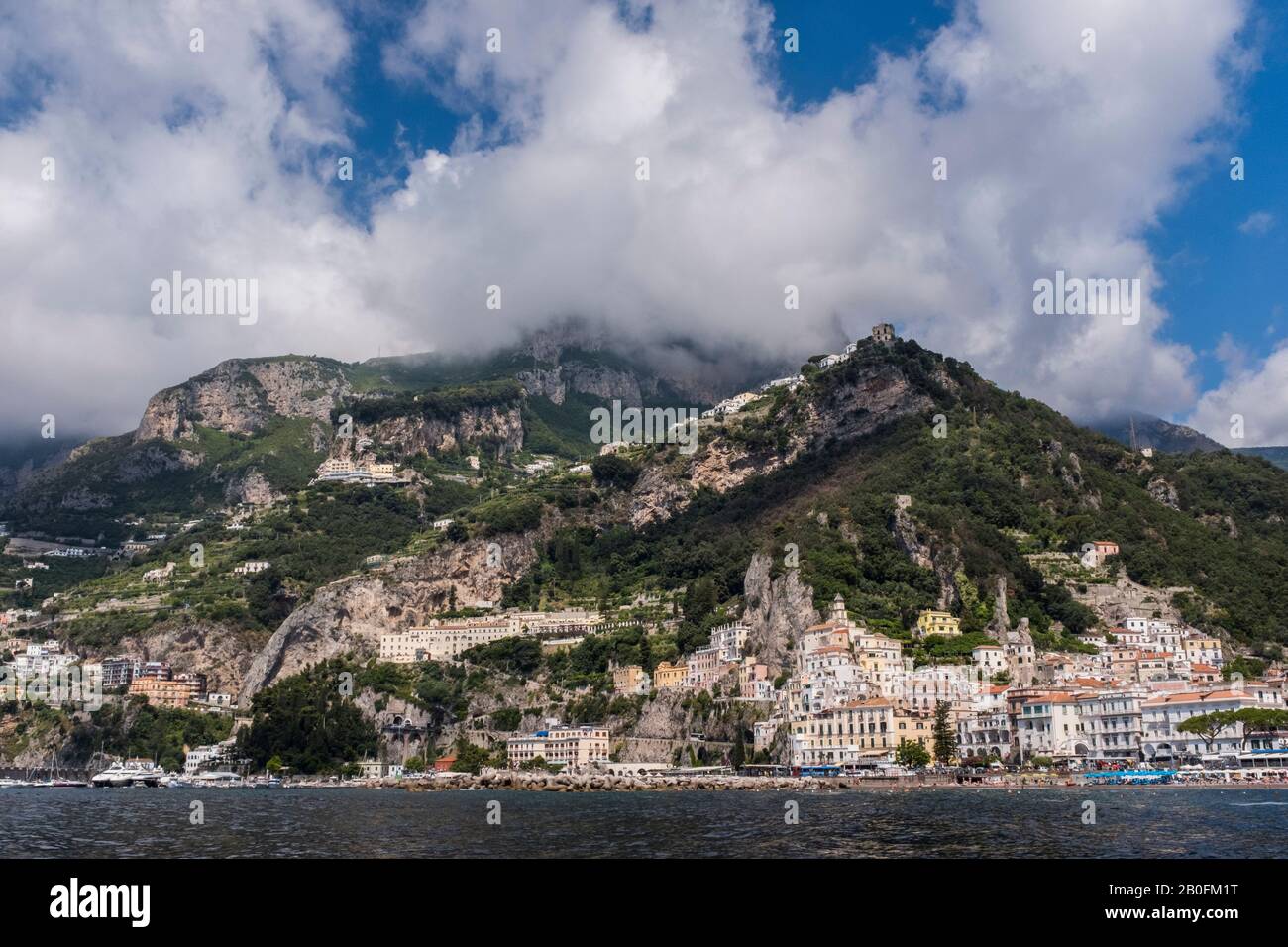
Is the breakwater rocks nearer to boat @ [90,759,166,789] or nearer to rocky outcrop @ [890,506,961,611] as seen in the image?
boat @ [90,759,166,789]

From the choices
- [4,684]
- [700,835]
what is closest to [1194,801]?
[700,835]

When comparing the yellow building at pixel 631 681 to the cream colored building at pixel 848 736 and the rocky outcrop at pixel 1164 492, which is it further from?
the rocky outcrop at pixel 1164 492

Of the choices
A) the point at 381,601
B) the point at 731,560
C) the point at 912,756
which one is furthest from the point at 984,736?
the point at 381,601

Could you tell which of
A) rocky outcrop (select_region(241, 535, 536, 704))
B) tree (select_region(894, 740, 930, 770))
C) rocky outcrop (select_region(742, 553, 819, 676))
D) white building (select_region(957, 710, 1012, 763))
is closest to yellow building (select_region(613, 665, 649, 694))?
rocky outcrop (select_region(742, 553, 819, 676))

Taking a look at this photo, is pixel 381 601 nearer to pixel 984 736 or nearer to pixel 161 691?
pixel 161 691

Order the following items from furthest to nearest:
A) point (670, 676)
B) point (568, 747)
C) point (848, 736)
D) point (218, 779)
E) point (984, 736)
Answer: point (670, 676)
point (218, 779)
point (568, 747)
point (848, 736)
point (984, 736)

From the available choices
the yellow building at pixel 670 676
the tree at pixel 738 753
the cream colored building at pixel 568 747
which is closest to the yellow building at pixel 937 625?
the tree at pixel 738 753
